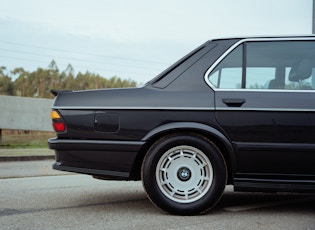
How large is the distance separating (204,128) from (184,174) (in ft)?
1.51

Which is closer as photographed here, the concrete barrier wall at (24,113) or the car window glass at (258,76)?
the car window glass at (258,76)

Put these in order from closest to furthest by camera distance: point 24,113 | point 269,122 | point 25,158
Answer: point 269,122 → point 25,158 → point 24,113

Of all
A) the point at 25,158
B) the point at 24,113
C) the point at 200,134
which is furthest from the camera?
the point at 24,113

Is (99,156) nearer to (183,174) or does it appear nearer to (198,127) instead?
(183,174)

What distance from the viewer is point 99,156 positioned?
175 inches

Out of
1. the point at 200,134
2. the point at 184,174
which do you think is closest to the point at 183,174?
the point at 184,174

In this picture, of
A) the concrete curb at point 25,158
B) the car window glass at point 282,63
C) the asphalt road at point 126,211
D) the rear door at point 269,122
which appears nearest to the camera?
the asphalt road at point 126,211

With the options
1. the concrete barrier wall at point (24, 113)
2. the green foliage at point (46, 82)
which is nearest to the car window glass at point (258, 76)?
the concrete barrier wall at point (24, 113)

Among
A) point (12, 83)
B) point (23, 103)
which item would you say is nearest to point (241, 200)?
point (23, 103)

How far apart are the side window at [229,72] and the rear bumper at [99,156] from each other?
0.92 metres

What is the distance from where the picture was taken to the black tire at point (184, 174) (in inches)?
170

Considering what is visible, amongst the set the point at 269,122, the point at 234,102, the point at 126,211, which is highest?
the point at 234,102

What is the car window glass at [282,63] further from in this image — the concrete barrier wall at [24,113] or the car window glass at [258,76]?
the concrete barrier wall at [24,113]

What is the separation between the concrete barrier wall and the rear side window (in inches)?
626
